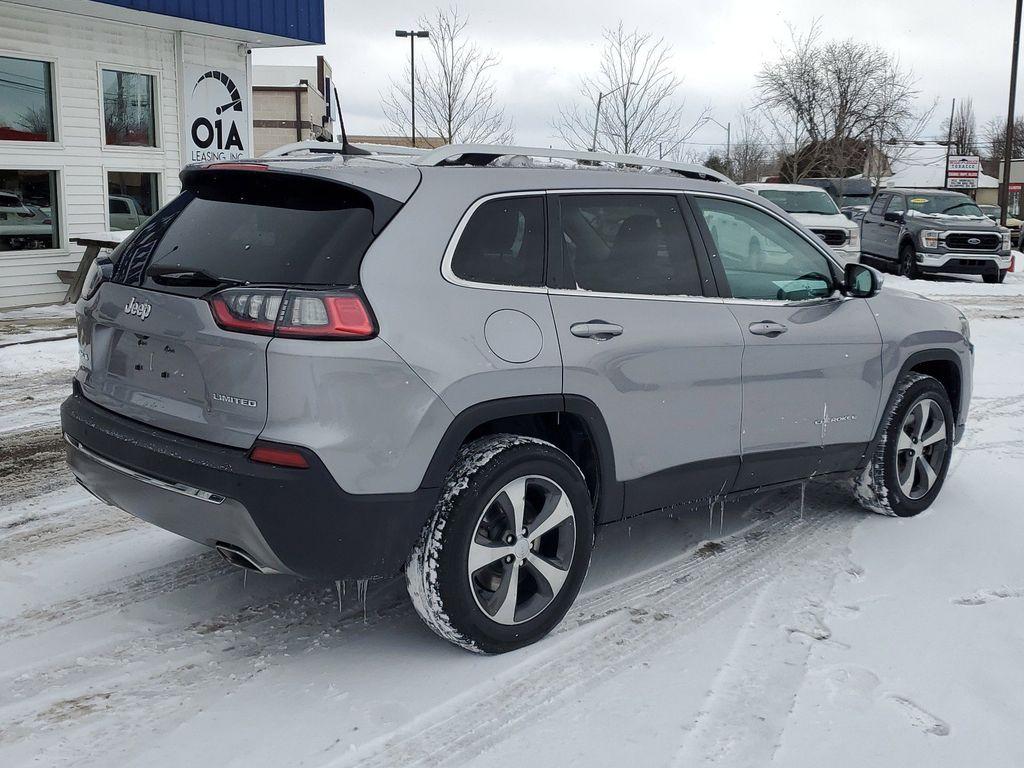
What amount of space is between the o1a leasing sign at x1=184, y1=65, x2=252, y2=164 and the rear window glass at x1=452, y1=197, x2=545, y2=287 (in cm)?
1205

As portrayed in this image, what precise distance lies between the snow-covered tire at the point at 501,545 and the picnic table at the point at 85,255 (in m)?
9.91

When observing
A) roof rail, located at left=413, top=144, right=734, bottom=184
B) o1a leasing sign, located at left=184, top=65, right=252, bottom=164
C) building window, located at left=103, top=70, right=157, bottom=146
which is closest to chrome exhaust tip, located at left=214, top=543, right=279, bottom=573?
roof rail, located at left=413, top=144, right=734, bottom=184

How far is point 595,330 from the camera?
3.92 metres

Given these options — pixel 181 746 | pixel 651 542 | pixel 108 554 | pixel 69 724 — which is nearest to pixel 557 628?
pixel 651 542

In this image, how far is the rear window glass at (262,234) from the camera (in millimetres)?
3418

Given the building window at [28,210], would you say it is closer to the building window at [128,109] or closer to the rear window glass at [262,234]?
the building window at [128,109]

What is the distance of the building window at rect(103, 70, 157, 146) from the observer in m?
14.2

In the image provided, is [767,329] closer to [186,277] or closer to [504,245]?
[504,245]

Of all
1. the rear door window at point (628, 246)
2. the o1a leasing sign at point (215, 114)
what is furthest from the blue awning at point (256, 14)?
the rear door window at point (628, 246)

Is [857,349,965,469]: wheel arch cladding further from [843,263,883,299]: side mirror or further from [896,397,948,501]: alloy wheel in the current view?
[843,263,883,299]: side mirror

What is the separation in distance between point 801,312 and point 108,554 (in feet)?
11.0

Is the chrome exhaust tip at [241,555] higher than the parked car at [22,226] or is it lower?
lower

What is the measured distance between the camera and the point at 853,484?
5445 mm

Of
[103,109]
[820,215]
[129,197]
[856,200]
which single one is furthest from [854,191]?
[103,109]
